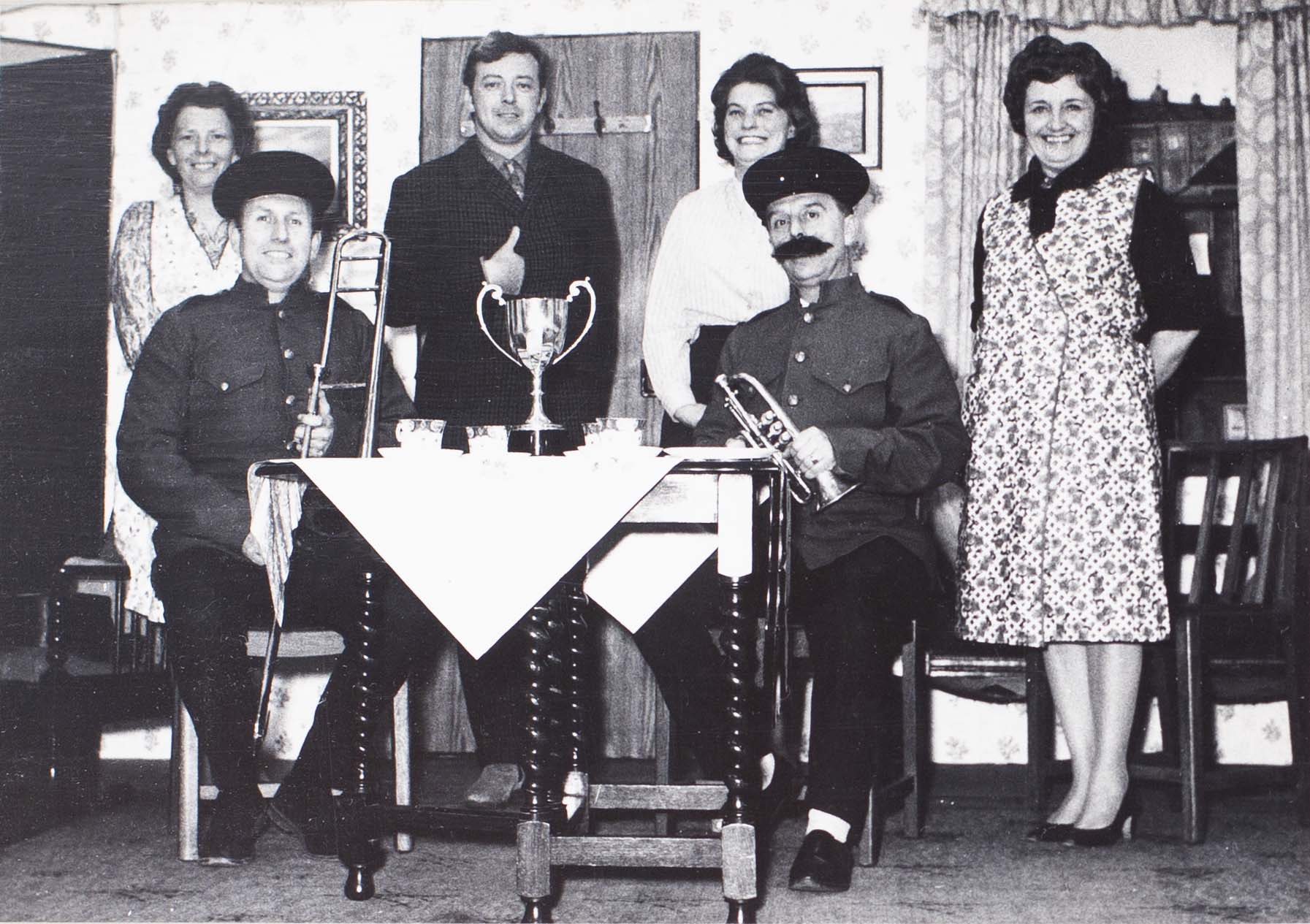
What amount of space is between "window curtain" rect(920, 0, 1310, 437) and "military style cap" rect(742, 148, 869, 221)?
2.12 feet

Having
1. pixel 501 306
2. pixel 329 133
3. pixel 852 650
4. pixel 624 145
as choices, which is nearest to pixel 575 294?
pixel 501 306

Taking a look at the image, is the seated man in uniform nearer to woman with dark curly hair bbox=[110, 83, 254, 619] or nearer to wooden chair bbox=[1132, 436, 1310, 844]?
woman with dark curly hair bbox=[110, 83, 254, 619]

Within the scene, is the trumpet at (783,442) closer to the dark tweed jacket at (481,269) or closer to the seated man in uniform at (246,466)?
the seated man in uniform at (246,466)

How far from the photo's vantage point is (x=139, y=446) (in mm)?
2889

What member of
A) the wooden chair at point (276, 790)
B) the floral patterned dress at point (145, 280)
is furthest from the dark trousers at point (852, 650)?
the floral patterned dress at point (145, 280)

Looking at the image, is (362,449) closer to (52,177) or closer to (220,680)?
(220,680)

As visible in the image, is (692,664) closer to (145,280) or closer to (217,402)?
(217,402)

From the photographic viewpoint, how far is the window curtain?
3.24 metres

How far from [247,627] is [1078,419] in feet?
5.75

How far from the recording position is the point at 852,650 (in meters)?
2.37

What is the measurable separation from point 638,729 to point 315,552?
113cm

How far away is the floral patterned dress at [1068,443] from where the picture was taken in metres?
2.56

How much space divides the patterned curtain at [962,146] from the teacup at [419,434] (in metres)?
1.63

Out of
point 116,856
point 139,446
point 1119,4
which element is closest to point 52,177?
point 139,446
